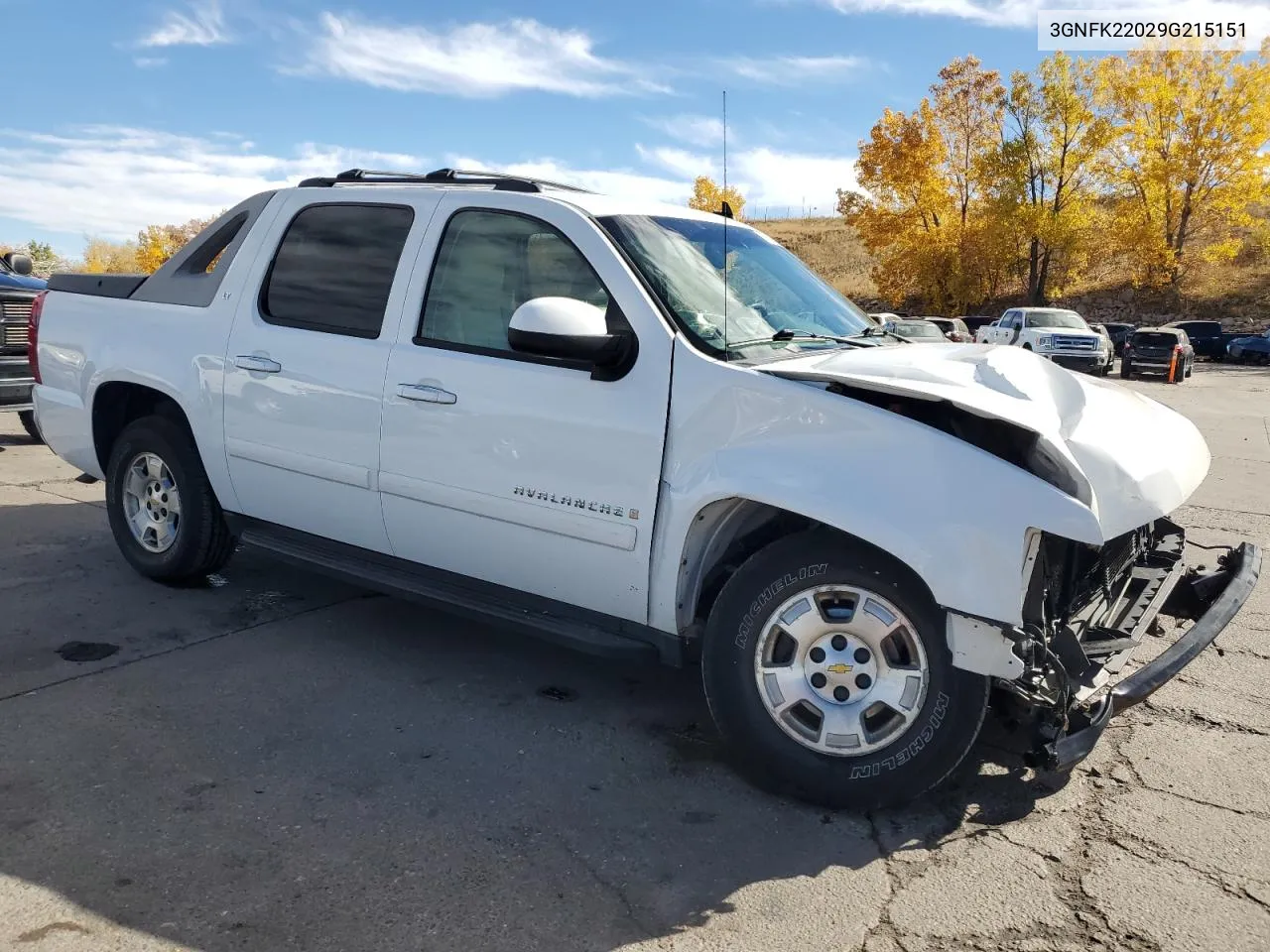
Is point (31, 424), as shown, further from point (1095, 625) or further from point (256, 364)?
point (1095, 625)

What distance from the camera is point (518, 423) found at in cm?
364

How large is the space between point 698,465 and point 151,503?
10.9 ft

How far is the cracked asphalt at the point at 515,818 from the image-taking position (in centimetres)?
261

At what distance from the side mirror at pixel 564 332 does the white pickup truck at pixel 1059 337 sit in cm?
2309

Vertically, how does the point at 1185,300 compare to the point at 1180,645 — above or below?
above

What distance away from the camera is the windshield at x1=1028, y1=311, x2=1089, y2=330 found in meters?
26.1

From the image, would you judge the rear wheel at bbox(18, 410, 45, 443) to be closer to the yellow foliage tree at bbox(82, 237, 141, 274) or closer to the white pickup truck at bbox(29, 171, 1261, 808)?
the white pickup truck at bbox(29, 171, 1261, 808)

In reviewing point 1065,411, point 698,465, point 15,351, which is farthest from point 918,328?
point 698,465

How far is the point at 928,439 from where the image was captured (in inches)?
115

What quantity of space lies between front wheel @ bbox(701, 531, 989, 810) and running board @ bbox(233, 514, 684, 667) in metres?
0.29

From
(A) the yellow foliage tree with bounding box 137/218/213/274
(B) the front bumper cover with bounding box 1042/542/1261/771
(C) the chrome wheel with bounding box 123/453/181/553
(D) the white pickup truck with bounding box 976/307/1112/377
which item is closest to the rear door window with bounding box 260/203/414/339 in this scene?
(C) the chrome wheel with bounding box 123/453/181/553

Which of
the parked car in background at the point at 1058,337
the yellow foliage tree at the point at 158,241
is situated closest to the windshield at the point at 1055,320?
the parked car in background at the point at 1058,337

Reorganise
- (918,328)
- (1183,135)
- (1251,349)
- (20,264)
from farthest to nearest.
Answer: (1183,135) → (1251,349) → (918,328) → (20,264)

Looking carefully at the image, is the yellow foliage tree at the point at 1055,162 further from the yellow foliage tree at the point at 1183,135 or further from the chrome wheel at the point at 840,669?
the chrome wheel at the point at 840,669
